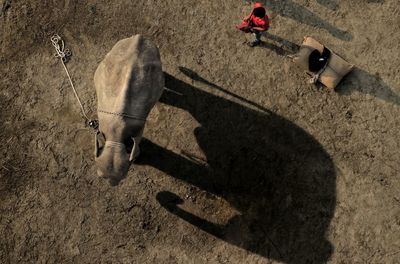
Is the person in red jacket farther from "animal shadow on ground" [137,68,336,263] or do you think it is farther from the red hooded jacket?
"animal shadow on ground" [137,68,336,263]

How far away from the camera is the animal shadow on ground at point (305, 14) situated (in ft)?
36.4

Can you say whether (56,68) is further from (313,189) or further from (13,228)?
(313,189)

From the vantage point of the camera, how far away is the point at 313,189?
35.5 ft

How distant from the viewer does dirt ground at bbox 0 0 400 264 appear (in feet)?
35.4

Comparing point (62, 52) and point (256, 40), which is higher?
point (256, 40)

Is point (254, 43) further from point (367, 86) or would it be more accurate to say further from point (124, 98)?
point (124, 98)

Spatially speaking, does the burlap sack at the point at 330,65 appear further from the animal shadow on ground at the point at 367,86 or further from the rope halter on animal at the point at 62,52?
the rope halter on animal at the point at 62,52

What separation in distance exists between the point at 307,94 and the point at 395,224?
12.9ft

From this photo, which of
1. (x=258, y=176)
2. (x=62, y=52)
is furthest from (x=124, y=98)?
(x=258, y=176)

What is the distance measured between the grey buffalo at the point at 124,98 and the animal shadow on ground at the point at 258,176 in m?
1.76

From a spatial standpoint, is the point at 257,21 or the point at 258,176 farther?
the point at 258,176

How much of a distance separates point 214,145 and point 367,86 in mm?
4201

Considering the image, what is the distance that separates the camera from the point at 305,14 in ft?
36.5

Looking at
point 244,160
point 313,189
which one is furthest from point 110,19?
point 313,189
